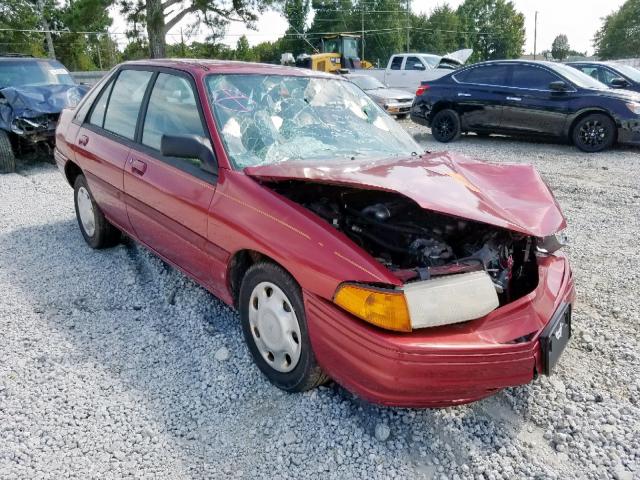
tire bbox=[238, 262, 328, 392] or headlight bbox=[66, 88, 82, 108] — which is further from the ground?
headlight bbox=[66, 88, 82, 108]

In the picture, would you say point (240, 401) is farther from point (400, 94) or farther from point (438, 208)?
point (400, 94)

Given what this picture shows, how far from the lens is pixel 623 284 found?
361 centimetres

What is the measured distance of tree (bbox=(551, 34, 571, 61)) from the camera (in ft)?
206

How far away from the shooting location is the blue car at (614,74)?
10.8m

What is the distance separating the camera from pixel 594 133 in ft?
27.8

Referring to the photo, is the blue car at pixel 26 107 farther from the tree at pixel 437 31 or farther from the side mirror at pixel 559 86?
the tree at pixel 437 31

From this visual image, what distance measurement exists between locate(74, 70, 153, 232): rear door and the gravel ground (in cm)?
60

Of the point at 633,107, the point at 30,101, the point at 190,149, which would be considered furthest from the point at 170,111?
the point at 633,107

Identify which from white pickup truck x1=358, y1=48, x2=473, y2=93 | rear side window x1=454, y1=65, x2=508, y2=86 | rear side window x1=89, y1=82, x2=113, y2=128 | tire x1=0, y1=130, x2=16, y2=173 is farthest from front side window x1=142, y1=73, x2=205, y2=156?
white pickup truck x1=358, y1=48, x2=473, y2=93

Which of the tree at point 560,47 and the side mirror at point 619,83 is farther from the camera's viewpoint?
the tree at point 560,47

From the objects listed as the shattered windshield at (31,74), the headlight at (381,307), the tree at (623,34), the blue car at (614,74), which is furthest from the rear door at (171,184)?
the tree at (623,34)

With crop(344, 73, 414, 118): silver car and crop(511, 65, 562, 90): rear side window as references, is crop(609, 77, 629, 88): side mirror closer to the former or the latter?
crop(511, 65, 562, 90): rear side window

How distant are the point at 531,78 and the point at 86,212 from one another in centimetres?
802

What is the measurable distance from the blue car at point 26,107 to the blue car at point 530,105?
6.60 m
